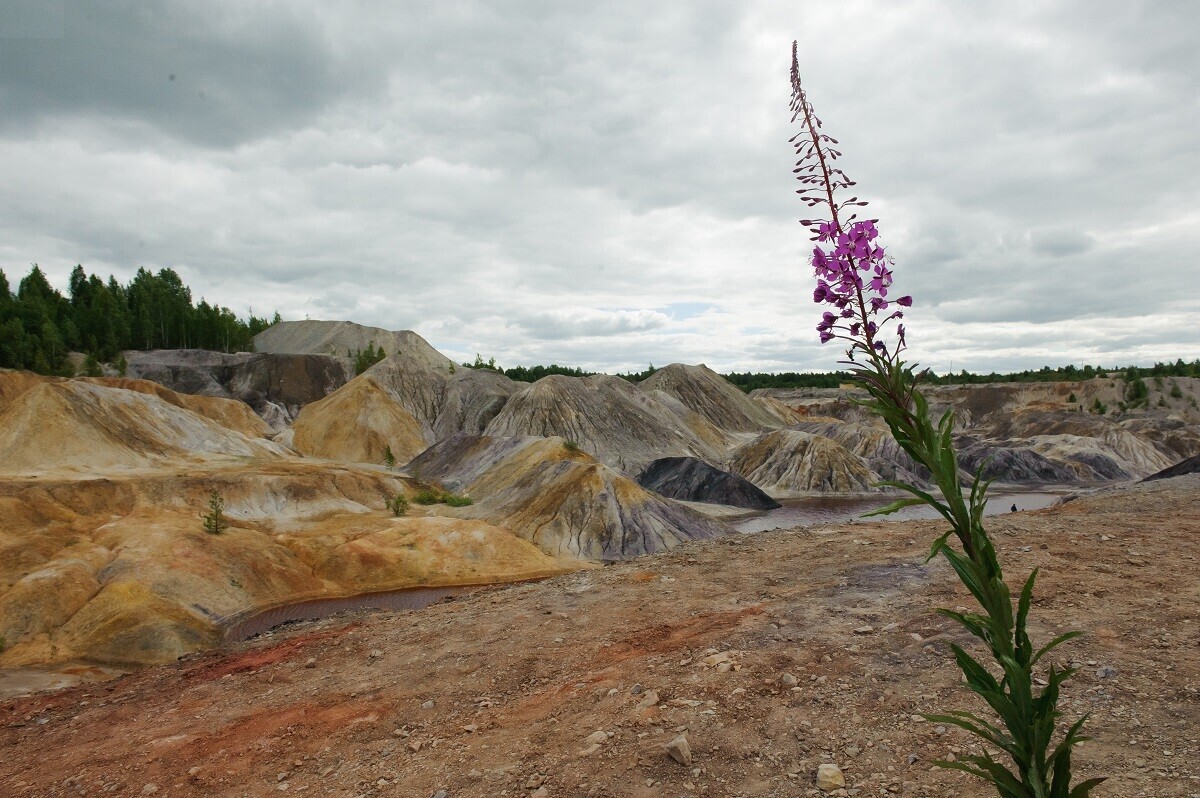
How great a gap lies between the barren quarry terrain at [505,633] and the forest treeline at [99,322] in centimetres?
4207

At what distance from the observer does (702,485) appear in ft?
157

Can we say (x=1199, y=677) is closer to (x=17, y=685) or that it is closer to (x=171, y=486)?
(x=17, y=685)

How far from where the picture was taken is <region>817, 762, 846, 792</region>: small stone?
5852 millimetres

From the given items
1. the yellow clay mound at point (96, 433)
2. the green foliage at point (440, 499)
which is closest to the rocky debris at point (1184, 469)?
the green foliage at point (440, 499)

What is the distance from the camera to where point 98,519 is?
26.5 m

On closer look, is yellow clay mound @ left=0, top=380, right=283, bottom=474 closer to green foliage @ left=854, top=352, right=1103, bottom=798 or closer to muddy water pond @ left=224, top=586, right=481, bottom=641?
muddy water pond @ left=224, top=586, right=481, bottom=641

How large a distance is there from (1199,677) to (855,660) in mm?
3107

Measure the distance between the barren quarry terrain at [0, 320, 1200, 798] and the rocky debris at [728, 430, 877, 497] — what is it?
63.2 ft

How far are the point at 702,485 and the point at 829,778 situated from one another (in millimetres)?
42322

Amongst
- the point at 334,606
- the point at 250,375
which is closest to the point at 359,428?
the point at 250,375

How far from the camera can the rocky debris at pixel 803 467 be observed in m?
53.1

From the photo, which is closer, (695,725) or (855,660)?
(695,725)

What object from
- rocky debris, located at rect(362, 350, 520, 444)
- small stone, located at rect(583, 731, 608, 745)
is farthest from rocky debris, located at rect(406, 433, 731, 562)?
rocky debris, located at rect(362, 350, 520, 444)

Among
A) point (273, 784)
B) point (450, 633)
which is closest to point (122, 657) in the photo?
point (450, 633)
